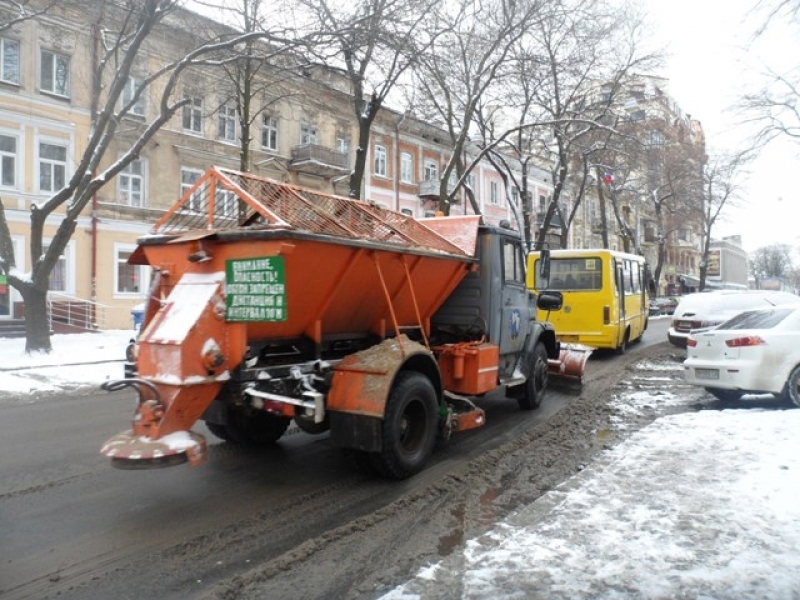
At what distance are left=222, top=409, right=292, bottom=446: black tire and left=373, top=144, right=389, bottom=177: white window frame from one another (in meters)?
29.6

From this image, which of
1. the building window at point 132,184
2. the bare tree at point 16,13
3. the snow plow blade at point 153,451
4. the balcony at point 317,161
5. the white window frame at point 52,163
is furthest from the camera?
the balcony at point 317,161

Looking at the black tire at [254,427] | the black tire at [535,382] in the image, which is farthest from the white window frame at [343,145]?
the black tire at [254,427]

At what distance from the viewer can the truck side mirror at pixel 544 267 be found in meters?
8.02

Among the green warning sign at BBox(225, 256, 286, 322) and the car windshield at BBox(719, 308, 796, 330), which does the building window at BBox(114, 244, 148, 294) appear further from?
the car windshield at BBox(719, 308, 796, 330)

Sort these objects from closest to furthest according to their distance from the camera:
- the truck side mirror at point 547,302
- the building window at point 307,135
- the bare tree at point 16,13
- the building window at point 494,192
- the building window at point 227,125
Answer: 1. the truck side mirror at point 547,302
2. the bare tree at point 16,13
3. the building window at point 227,125
4. the building window at point 307,135
5. the building window at point 494,192

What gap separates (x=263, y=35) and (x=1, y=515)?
10.5m

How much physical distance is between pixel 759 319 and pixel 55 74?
23940 millimetres

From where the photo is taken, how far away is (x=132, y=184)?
24.1m

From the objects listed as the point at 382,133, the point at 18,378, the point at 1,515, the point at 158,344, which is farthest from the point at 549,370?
the point at 382,133

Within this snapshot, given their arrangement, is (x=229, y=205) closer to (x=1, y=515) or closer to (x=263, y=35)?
(x=1, y=515)

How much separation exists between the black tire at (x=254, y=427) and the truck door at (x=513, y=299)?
2891 millimetres

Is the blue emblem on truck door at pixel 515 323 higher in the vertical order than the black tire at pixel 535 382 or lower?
higher

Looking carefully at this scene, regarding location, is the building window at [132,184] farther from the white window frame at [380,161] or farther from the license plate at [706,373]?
the license plate at [706,373]

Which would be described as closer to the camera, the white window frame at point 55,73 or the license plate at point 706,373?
the license plate at point 706,373
